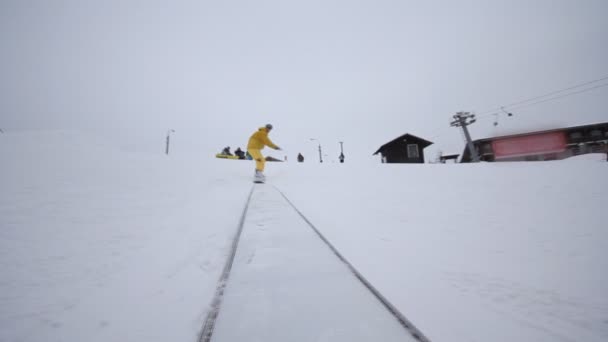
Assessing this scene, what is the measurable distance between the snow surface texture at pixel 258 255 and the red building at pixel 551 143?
2591 centimetres

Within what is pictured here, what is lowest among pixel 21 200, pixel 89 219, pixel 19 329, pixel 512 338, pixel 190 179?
pixel 512 338

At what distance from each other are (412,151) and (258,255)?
92.4ft

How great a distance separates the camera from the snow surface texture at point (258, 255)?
47.8 inches

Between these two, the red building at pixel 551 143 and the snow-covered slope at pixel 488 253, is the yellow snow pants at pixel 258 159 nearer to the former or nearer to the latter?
the snow-covered slope at pixel 488 253

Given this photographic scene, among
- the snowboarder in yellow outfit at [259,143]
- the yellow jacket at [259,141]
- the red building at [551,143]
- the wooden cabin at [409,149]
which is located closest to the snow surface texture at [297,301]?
the snowboarder in yellow outfit at [259,143]

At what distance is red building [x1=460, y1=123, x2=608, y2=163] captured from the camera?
2216cm

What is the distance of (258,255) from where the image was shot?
2.00 m

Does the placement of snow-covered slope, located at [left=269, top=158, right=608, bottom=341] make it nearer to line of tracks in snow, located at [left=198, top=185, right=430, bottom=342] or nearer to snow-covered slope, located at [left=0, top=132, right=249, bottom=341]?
line of tracks in snow, located at [left=198, top=185, right=430, bottom=342]

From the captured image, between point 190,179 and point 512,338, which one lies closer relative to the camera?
point 512,338

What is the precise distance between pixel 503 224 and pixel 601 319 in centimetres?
208

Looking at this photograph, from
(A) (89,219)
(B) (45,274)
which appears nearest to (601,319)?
(B) (45,274)

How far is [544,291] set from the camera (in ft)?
5.00

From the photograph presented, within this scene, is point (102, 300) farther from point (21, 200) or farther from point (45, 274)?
point (21, 200)

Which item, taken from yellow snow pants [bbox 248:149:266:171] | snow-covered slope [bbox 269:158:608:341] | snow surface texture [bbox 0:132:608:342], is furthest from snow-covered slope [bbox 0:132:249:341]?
yellow snow pants [bbox 248:149:266:171]
